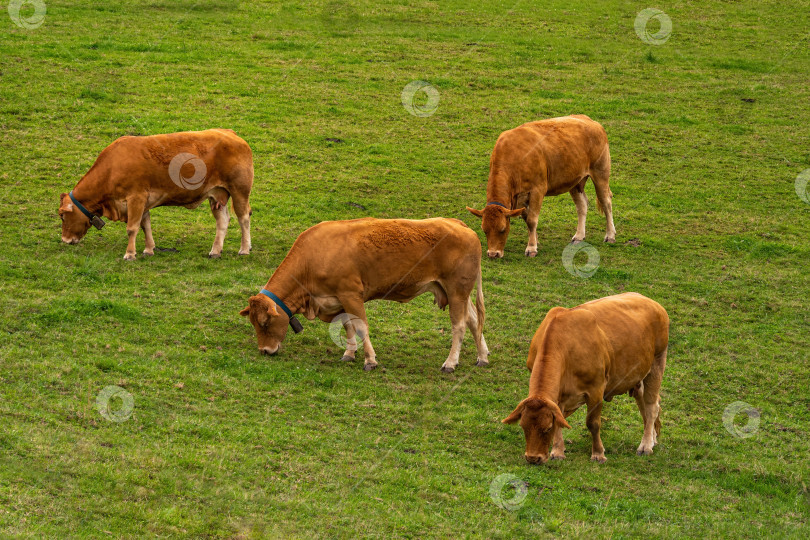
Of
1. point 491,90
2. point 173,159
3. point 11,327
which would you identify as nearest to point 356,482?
point 11,327

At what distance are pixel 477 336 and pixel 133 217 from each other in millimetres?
7306

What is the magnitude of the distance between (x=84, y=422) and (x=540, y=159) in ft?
39.2

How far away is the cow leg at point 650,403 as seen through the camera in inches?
492

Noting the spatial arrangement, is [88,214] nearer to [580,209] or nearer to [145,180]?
[145,180]

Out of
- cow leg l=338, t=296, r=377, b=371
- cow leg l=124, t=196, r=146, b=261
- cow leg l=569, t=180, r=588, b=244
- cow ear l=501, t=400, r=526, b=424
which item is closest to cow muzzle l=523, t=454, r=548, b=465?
cow ear l=501, t=400, r=526, b=424

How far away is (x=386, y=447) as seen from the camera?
12.1 m

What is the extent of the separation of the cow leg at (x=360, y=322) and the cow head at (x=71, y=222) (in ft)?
21.4

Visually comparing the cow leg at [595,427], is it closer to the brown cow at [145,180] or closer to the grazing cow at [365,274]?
the grazing cow at [365,274]


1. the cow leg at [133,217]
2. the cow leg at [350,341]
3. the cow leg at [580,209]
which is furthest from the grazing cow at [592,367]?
the cow leg at [133,217]

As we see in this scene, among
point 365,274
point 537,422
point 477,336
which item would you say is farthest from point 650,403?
point 365,274

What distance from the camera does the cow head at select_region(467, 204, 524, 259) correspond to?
1927 centimetres

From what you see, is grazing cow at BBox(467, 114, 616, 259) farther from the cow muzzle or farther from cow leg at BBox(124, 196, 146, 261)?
the cow muzzle

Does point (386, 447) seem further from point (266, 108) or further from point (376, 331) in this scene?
point (266, 108)

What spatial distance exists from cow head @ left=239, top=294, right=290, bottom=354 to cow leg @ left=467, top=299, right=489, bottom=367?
291 centimetres
